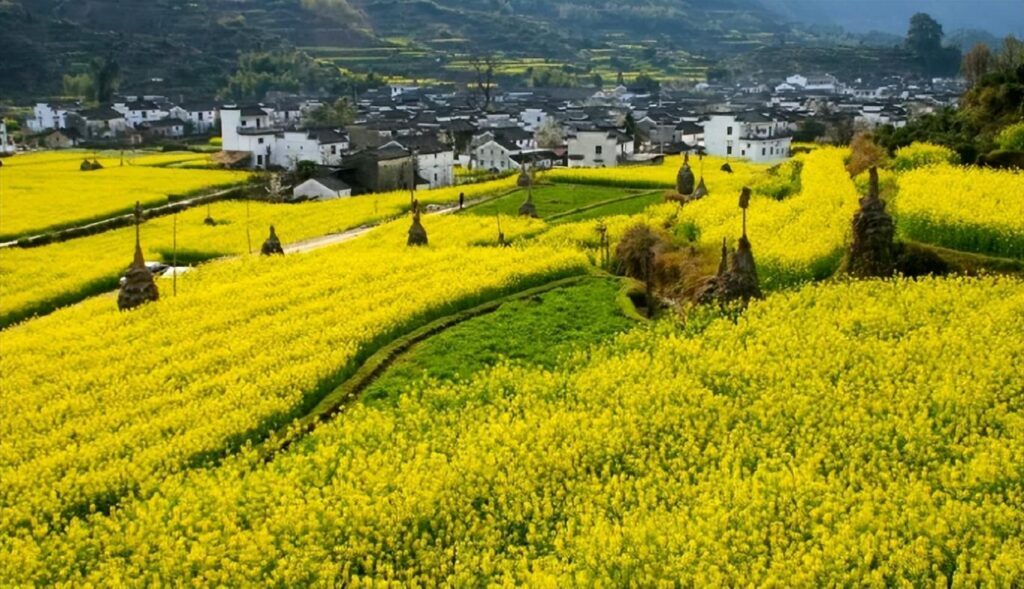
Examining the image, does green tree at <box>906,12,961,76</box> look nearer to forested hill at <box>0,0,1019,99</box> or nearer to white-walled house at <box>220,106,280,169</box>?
forested hill at <box>0,0,1019,99</box>

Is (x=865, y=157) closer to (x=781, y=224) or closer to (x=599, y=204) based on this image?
(x=781, y=224)

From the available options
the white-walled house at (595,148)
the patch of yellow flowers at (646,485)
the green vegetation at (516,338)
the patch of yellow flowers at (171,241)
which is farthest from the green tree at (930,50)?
the patch of yellow flowers at (646,485)

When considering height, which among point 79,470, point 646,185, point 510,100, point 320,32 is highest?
point 320,32

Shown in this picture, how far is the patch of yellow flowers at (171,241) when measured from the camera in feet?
122

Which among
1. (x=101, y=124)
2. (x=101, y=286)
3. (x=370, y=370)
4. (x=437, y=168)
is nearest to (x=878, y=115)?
(x=437, y=168)

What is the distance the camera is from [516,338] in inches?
976

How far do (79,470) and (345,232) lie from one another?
31825 millimetres

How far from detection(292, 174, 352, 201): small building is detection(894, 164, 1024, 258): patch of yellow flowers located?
4376 centimetres

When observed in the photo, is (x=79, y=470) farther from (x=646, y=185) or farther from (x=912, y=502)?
(x=646, y=185)

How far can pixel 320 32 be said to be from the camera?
579ft

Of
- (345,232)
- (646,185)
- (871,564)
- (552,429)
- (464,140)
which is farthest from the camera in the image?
(464,140)

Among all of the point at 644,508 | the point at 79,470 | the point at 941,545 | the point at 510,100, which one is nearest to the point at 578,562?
the point at 644,508

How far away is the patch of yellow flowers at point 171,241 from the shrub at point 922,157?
26.3 metres

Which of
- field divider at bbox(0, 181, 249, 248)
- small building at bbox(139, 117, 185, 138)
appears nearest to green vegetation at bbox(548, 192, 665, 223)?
field divider at bbox(0, 181, 249, 248)
